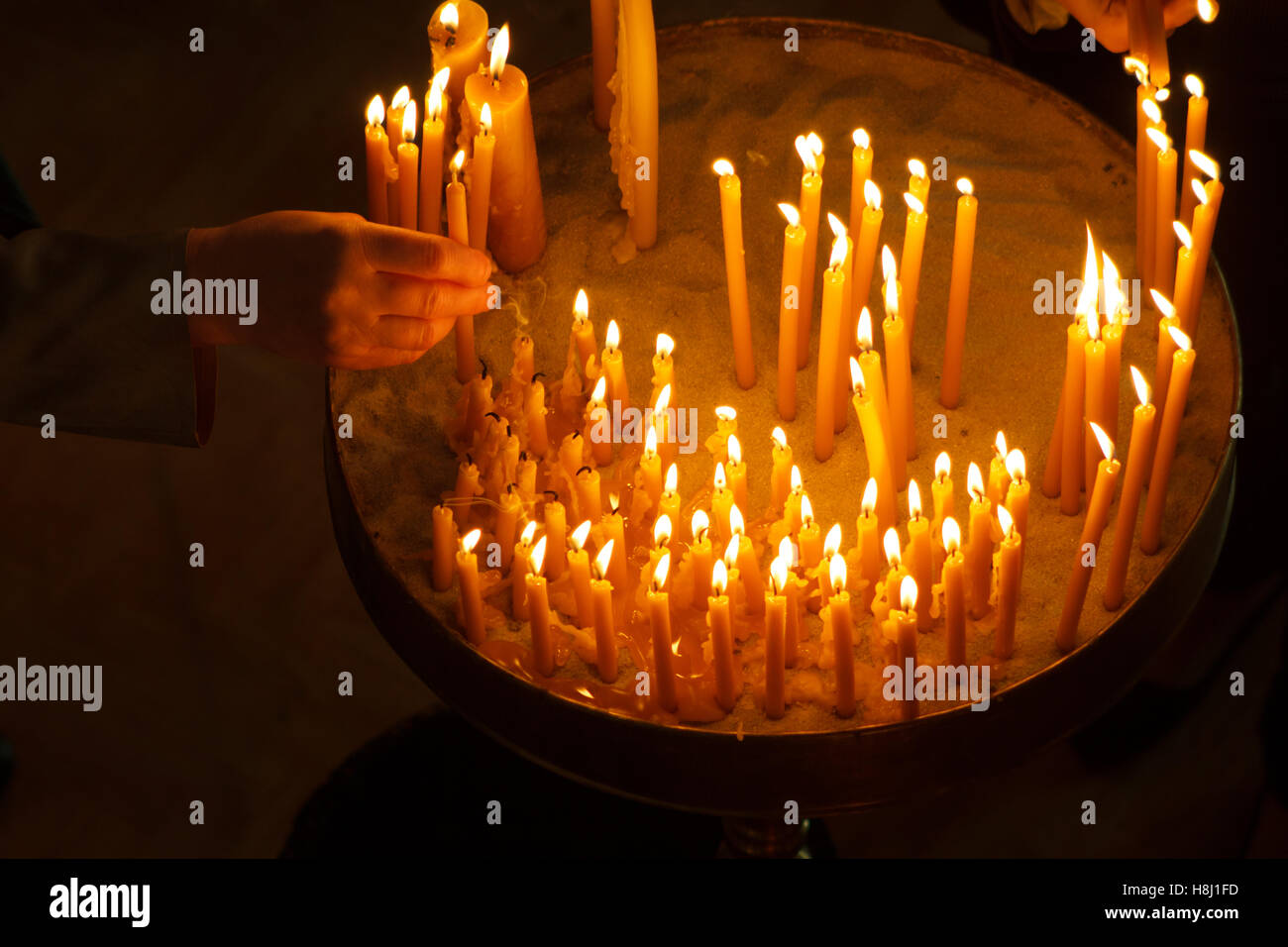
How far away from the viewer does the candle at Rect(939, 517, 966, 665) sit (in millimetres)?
1251

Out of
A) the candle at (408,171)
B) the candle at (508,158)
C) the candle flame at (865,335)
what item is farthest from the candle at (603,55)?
the candle flame at (865,335)

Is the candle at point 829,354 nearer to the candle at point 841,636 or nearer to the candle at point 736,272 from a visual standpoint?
the candle at point 736,272

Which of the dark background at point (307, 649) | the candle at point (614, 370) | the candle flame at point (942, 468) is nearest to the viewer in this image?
the candle flame at point (942, 468)

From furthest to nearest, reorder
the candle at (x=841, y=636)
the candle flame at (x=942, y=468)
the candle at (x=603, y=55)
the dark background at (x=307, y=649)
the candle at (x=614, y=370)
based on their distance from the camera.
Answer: the dark background at (x=307, y=649)
the candle at (x=603, y=55)
the candle at (x=614, y=370)
the candle flame at (x=942, y=468)
the candle at (x=841, y=636)

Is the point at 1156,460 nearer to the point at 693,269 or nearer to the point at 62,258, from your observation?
the point at 693,269

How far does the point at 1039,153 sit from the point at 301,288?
776 millimetres

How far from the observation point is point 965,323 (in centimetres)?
152

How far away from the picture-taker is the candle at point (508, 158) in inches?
58.7

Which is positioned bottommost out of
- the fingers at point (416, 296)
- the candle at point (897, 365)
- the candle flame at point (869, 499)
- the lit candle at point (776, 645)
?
the lit candle at point (776, 645)

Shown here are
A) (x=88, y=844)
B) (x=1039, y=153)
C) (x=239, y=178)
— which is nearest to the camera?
(x=1039, y=153)

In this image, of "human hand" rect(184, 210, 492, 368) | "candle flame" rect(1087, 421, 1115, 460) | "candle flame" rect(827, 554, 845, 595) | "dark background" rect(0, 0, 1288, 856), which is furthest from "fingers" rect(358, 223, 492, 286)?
"dark background" rect(0, 0, 1288, 856)

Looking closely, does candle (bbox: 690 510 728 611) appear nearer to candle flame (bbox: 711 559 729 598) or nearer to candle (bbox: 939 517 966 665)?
candle flame (bbox: 711 559 729 598)

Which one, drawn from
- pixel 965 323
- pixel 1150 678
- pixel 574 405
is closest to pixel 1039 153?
pixel 965 323

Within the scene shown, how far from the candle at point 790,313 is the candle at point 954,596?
285mm
